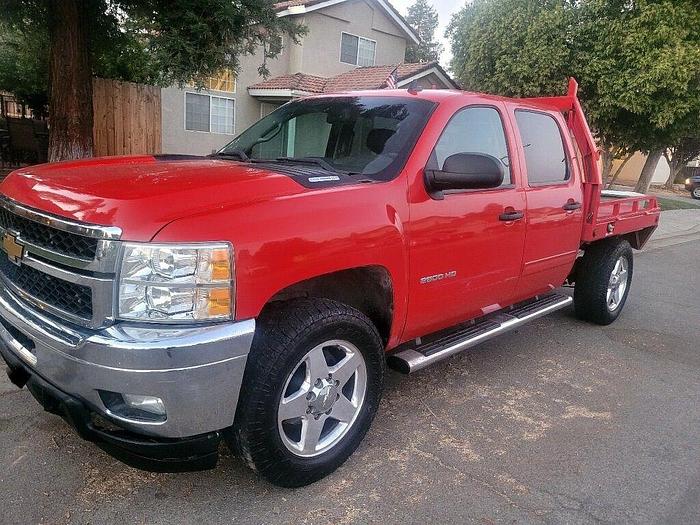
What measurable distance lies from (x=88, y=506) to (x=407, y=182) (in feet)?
7.13

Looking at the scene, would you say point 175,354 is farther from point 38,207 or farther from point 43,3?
point 43,3

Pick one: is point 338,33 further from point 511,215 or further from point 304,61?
point 511,215

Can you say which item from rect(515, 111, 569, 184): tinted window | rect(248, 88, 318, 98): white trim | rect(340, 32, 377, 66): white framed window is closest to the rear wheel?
rect(515, 111, 569, 184): tinted window

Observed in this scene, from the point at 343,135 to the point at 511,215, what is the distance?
1218mm

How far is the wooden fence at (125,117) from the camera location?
34.7 feet

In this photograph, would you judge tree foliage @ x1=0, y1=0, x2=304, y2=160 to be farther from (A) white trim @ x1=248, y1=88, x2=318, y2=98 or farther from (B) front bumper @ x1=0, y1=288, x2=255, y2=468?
(A) white trim @ x1=248, y1=88, x2=318, y2=98

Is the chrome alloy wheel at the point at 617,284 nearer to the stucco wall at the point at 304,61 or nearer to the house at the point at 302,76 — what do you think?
the house at the point at 302,76

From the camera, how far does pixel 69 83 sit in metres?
7.23

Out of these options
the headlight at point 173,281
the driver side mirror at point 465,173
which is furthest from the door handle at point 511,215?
the headlight at point 173,281

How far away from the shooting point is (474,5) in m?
18.1

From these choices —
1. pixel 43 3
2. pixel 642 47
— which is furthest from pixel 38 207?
pixel 642 47

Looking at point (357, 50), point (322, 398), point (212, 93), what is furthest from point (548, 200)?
point (357, 50)

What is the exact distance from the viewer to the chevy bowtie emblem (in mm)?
2510

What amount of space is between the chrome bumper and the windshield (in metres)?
1.28
